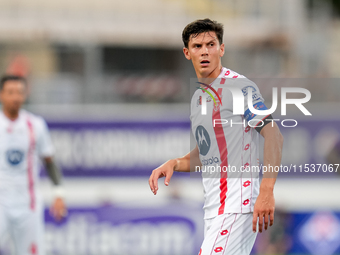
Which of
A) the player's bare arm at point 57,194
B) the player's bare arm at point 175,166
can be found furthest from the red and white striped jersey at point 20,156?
the player's bare arm at point 175,166

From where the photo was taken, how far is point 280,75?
1168 centimetres

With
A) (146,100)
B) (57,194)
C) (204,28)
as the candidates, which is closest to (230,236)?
(204,28)

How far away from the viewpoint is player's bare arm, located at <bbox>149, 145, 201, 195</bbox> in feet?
12.0

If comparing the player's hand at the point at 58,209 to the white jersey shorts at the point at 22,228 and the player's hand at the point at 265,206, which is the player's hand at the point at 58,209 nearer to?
the white jersey shorts at the point at 22,228

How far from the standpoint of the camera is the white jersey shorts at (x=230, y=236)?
11.6ft

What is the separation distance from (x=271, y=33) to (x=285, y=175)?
437 centimetres

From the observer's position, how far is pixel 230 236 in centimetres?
353

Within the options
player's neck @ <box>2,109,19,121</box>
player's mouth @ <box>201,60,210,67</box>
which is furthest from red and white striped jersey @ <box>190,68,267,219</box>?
player's neck @ <box>2,109,19,121</box>

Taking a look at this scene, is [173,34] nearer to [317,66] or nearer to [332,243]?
[317,66]

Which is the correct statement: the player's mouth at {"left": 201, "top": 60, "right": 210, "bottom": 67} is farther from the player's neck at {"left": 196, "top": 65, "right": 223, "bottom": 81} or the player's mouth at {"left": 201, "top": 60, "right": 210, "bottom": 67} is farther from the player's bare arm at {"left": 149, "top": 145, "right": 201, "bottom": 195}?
the player's bare arm at {"left": 149, "top": 145, "right": 201, "bottom": 195}

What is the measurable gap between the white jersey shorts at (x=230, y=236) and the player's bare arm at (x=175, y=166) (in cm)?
47

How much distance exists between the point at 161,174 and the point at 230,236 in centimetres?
63

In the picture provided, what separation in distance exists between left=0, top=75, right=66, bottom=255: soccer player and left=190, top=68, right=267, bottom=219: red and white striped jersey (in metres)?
3.37

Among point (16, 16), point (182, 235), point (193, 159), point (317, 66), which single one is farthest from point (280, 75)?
point (193, 159)
